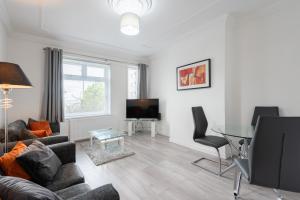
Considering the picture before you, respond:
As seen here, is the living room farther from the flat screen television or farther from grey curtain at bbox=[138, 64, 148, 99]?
grey curtain at bbox=[138, 64, 148, 99]

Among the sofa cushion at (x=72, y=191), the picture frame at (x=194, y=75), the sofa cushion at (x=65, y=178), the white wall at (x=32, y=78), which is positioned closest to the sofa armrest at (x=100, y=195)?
the sofa cushion at (x=72, y=191)

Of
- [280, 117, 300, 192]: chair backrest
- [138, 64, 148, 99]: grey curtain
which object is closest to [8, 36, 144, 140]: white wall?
[138, 64, 148, 99]: grey curtain

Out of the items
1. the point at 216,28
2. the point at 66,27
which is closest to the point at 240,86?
the point at 216,28

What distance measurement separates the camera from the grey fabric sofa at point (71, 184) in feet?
3.26

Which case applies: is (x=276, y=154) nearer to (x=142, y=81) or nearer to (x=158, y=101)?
(x=158, y=101)

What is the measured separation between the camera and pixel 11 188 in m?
0.78

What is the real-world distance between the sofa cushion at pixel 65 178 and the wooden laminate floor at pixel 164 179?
0.63 metres

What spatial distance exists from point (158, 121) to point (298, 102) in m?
3.41

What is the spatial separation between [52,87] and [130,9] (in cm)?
258

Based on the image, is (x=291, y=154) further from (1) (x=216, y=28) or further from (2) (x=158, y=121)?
(2) (x=158, y=121)

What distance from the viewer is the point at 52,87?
358 cm

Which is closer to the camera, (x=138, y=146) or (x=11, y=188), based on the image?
(x=11, y=188)

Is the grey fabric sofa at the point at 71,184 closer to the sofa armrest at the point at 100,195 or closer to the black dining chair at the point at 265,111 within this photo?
the sofa armrest at the point at 100,195

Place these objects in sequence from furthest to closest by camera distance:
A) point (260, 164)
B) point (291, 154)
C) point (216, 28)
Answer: point (216, 28)
point (260, 164)
point (291, 154)
